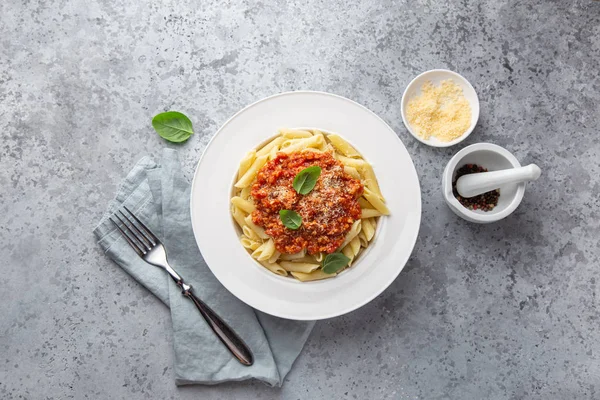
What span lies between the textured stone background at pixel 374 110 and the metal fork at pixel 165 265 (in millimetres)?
233

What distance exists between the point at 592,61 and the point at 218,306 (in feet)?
9.71

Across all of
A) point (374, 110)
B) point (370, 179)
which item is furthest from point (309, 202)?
point (374, 110)

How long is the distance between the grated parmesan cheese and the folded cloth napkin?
4.81 ft

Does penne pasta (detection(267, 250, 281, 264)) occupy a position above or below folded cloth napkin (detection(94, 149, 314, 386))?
above

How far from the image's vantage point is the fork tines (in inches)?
141

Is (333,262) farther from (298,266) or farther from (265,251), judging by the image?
(265,251)

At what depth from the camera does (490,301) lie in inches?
147

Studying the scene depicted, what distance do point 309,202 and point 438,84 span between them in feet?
4.26

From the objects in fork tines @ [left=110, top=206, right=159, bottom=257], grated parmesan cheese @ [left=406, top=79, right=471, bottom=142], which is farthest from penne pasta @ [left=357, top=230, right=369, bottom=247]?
fork tines @ [left=110, top=206, right=159, bottom=257]

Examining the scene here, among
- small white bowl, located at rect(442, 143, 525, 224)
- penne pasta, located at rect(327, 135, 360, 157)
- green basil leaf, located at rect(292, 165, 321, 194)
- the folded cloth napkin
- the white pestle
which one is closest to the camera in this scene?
green basil leaf, located at rect(292, 165, 321, 194)

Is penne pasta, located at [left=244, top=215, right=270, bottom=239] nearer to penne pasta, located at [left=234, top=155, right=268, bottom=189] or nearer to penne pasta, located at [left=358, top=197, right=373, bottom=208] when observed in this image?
penne pasta, located at [left=234, top=155, right=268, bottom=189]

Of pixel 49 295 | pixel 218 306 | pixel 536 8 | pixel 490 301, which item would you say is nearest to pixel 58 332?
pixel 49 295

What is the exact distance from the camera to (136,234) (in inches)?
142

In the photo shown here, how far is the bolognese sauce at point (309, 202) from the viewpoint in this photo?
3088 mm
